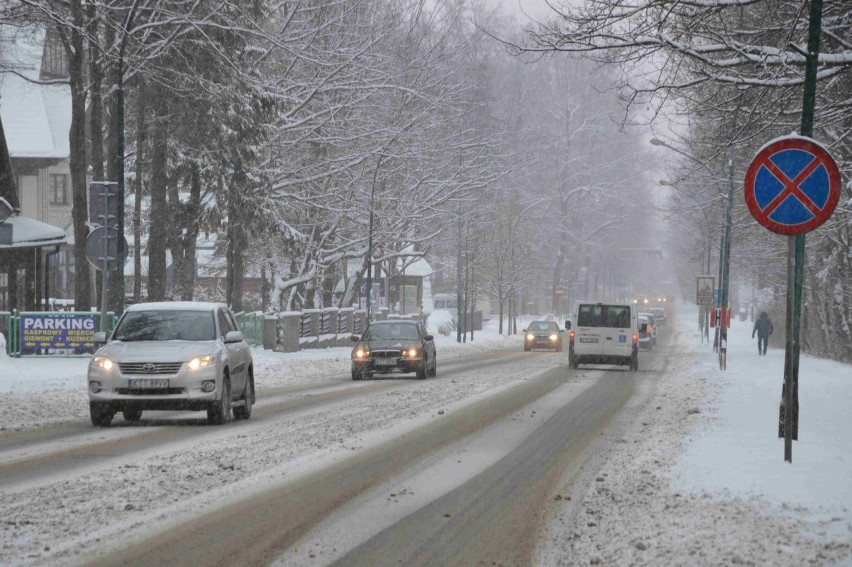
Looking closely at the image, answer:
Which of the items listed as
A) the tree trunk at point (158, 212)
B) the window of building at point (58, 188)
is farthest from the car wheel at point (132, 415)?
the window of building at point (58, 188)

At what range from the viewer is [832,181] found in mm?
11617

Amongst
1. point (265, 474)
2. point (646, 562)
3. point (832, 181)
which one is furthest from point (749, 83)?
point (646, 562)

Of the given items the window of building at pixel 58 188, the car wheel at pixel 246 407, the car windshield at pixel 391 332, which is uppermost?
the window of building at pixel 58 188

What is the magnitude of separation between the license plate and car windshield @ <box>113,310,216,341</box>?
1348 mm

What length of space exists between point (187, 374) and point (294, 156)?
1201 inches

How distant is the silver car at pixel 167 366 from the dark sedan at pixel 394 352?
42.0 ft

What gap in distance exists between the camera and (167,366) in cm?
Answer: 1791

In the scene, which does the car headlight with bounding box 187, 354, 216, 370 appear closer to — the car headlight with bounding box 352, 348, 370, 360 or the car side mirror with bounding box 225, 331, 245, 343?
the car side mirror with bounding box 225, 331, 245, 343

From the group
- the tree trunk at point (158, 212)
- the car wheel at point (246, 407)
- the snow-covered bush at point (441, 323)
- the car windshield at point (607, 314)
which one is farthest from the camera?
the snow-covered bush at point (441, 323)

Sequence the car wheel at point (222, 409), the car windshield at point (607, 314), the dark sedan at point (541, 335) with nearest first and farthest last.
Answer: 1. the car wheel at point (222, 409)
2. the car windshield at point (607, 314)
3. the dark sedan at point (541, 335)

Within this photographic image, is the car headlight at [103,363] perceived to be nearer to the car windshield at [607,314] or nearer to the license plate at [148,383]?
the license plate at [148,383]

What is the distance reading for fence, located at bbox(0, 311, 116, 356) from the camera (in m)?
34.0

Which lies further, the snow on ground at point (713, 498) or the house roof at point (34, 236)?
the house roof at point (34, 236)

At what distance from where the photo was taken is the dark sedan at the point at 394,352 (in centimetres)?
3219
